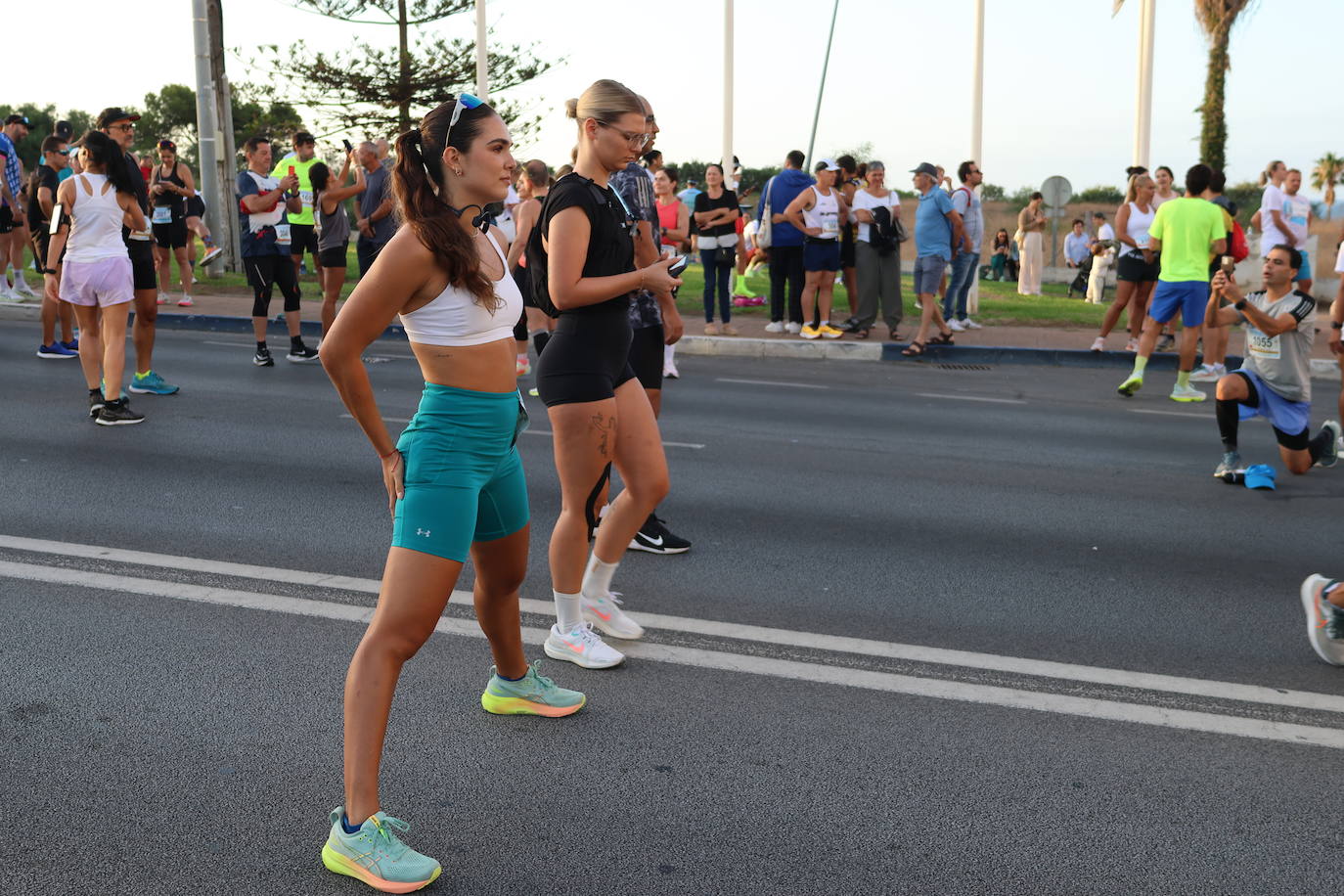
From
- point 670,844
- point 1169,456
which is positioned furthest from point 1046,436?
point 670,844

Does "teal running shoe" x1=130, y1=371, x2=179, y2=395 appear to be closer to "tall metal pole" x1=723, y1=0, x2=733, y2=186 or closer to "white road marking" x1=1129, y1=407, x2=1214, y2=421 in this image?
"white road marking" x1=1129, y1=407, x2=1214, y2=421

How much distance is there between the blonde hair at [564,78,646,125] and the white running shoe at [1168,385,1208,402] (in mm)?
8562

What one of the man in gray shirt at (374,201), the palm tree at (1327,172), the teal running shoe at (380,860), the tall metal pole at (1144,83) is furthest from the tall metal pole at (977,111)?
the palm tree at (1327,172)

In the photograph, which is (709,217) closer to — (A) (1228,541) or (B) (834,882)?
(A) (1228,541)

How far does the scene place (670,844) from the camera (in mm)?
3291

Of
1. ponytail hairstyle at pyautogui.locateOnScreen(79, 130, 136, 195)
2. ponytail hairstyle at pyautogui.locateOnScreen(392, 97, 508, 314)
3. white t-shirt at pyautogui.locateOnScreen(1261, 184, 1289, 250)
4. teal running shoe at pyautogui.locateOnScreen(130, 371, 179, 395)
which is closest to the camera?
ponytail hairstyle at pyautogui.locateOnScreen(392, 97, 508, 314)

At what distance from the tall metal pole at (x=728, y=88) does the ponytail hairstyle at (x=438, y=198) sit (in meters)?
20.2

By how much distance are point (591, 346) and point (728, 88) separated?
65.9 ft

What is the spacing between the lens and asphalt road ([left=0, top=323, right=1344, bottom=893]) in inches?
128

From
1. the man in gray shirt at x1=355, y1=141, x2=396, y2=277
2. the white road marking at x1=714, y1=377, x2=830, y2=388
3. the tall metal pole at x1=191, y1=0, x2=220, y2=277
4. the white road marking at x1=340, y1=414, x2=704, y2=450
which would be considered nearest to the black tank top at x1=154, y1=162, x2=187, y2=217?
the tall metal pole at x1=191, y1=0, x2=220, y2=277

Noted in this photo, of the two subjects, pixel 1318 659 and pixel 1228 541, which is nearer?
pixel 1318 659

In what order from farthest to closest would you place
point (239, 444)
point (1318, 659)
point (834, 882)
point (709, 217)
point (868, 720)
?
point (709, 217) < point (239, 444) < point (1318, 659) < point (868, 720) < point (834, 882)

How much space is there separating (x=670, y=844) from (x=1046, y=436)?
23.3 feet

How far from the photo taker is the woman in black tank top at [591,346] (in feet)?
14.2
